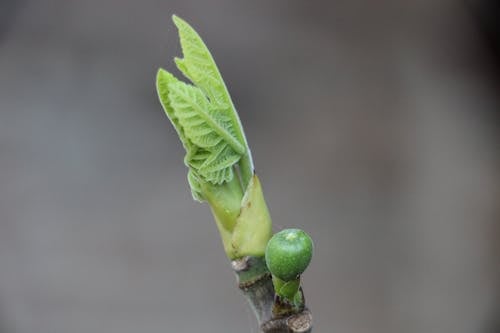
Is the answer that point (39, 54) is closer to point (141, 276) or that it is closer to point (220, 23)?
point (220, 23)

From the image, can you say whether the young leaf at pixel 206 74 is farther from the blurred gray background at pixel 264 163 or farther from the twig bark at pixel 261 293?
the blurred gray background at pixel 264 163

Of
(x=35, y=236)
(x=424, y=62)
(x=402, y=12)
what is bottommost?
(x=35, y=236)

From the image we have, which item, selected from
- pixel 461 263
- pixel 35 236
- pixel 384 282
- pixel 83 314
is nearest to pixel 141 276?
pixel 83 314

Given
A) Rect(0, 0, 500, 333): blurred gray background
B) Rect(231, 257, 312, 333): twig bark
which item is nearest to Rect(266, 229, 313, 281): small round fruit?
Rect(231, 257, 312, 333): twig bark

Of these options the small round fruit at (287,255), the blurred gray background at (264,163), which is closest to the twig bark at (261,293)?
the small round fruit at (287,255)

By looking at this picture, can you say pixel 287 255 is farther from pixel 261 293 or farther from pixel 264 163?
pixel 264 163

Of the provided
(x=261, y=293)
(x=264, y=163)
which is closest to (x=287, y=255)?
(x=261, y=293)

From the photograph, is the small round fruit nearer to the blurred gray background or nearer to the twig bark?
the twig bark
